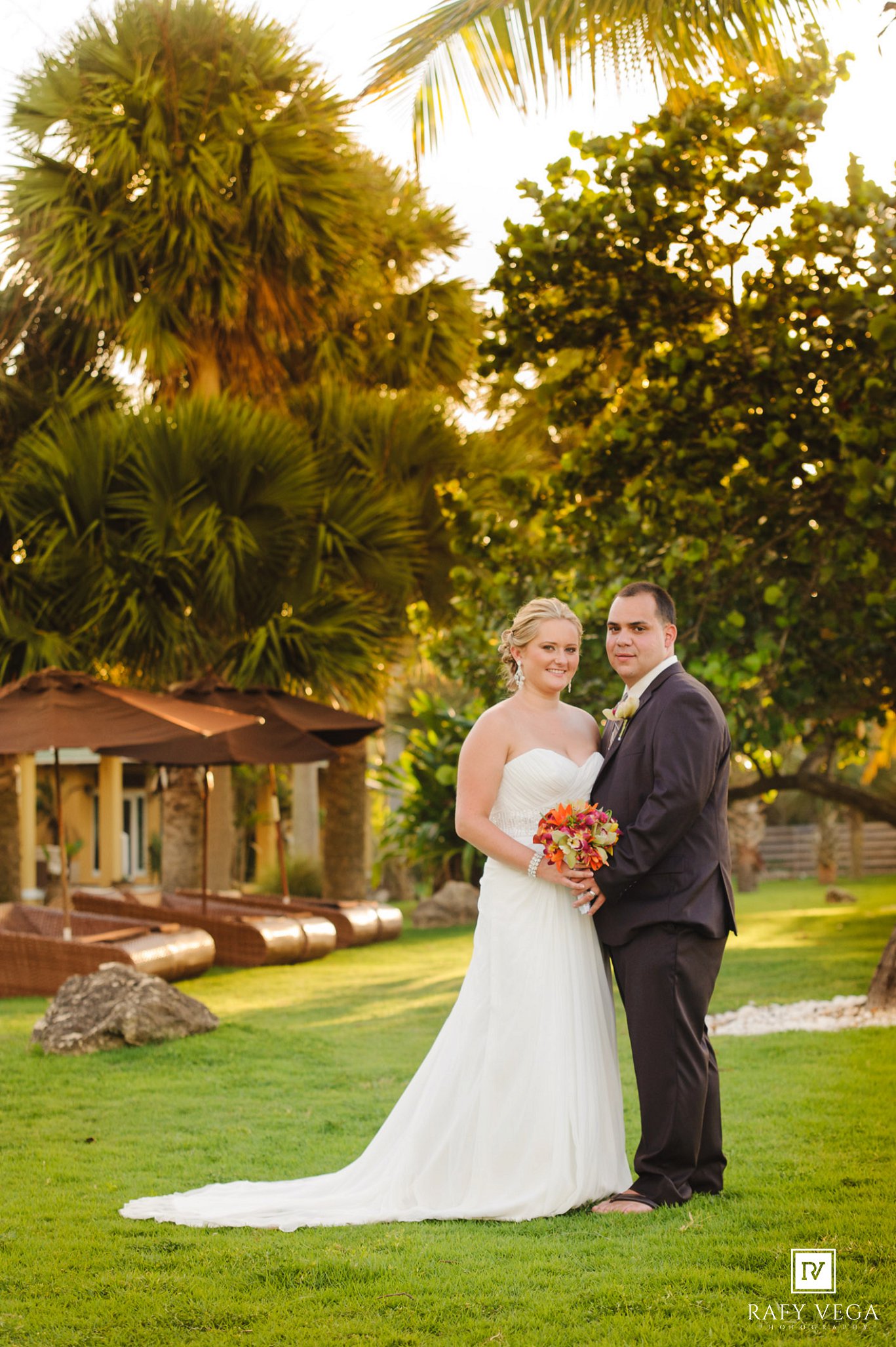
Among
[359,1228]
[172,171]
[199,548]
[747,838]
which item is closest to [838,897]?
[747,838]

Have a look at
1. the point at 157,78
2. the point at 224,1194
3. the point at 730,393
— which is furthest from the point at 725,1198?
the point at 157,78

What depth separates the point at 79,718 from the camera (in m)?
10.5

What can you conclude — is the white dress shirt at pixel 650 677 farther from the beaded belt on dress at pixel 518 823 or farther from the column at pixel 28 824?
the column at pixel 28 824

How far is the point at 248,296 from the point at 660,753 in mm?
12447

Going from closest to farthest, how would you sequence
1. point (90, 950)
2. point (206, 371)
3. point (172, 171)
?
point (90, 950) < point (172, 171) < point (206, 371)

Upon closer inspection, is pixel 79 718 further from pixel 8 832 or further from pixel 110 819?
A: pixel 110 819

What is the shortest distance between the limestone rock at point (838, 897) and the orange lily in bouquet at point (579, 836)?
670 inches

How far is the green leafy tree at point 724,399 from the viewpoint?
7867 mm

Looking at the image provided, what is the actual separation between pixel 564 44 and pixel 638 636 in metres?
3.87

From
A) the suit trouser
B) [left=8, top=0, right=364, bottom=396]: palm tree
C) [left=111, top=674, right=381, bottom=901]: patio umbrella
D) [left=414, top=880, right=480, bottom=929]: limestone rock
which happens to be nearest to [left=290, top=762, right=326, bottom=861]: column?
[left=414, top=880, right=480, bottom=929]: limestone rock

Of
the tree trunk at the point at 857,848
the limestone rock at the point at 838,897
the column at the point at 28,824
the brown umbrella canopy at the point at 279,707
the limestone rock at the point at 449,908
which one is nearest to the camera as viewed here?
the brown umbrella canopy at the point at 279,707

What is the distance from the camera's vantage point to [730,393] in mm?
8508

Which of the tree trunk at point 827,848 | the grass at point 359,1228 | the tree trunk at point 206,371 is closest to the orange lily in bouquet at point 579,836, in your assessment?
the grass at point 359,1228

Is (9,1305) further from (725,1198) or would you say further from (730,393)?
→ (730,393)
